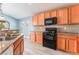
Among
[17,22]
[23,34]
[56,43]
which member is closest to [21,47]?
[23,34]

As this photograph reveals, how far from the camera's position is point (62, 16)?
458cm

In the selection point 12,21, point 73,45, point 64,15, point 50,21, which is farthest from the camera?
point 50,21

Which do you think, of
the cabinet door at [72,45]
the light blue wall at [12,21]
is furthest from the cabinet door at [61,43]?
the light blue wall at [12,21]

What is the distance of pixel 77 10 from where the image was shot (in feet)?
13.2

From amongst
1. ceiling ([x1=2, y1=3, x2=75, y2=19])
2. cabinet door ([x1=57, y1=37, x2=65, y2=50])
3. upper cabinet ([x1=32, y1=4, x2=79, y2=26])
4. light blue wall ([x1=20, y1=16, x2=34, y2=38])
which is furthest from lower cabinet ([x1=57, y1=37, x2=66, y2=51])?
ceiling ([x1=2, y1=3, x2=75, y2=19])

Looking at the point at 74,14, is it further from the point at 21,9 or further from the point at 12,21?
the point at 12,21

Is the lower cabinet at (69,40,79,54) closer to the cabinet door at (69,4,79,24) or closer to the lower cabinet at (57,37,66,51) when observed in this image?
the lower cabinet at (57,37,66,51)

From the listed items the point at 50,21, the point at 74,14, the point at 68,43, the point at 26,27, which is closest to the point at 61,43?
the point at 68,43

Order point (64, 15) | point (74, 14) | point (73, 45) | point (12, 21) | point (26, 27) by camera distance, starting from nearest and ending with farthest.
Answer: point (12, 21) → point (26, 27) → point (73, 45) → point (74, 14) → point (64, 15)

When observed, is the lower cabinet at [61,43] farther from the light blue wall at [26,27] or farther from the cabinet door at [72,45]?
the light blue wall at [26,27]

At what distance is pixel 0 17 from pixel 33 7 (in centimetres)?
65

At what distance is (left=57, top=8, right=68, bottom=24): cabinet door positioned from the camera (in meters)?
4.42
